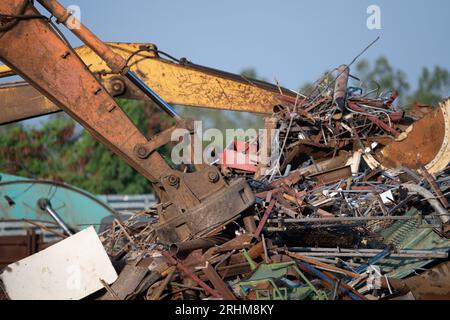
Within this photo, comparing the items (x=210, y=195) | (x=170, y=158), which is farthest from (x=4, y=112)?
(x=210, y=195)

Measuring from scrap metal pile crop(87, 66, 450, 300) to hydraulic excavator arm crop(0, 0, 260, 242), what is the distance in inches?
7.4

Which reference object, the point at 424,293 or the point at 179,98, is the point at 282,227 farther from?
the point at 179,98

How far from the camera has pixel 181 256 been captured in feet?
18.7

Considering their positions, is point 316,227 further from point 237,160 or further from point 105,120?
point 105,120

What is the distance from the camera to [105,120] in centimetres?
581

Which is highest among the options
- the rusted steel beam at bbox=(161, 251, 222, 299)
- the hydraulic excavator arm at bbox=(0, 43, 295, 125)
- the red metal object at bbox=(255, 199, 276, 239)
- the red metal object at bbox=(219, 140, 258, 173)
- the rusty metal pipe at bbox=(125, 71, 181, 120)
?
the hydraulic excavator arm at bbox=(0, 43, 295, 125)

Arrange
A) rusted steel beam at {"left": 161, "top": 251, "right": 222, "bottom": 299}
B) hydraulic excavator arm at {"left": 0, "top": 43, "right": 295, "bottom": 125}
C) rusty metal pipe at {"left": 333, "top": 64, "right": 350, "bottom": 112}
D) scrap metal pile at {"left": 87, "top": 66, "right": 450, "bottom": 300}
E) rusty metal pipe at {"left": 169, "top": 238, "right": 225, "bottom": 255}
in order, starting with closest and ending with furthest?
rusted steel beam at {"left": 161, "top": 251, "right": 222, "bottom": 299}
scrap metal pile at {"left": 87, "top": 66, "right": 450, "bottom": 300}
rusty metal pipe at {"left": 169, "top": 238, "right": 225, "bottom": 255}
rusty metal pipe at {"left": 333, "top": 64, "right": 350, "bottom": 112}
hydraulic excavator arm at {"left": 0, "top": 43, "right": 295, "bottom": 125}

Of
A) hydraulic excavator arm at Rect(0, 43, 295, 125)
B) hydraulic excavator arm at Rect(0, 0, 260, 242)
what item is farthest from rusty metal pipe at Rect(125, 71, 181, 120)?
hydraulic excavator arm at Rect(0, 43, 295, 125)

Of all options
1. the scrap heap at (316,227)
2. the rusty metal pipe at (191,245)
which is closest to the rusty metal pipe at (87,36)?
the scrap heap at (316,227)

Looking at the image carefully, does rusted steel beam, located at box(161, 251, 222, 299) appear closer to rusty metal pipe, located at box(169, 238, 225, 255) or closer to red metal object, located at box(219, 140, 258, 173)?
rusty metal pipe, located at box(169, 238, 225, 255)

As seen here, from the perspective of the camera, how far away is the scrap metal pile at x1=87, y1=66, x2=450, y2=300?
549 centimetres

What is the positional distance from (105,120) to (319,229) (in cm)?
222

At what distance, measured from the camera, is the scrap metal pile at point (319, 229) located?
549 centimetres

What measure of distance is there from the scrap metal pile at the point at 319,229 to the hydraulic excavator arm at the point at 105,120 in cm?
19
